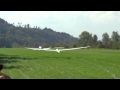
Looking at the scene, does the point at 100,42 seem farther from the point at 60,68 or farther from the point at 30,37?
the point at 60,68

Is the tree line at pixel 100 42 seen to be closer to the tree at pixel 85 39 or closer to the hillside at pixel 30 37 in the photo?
the tree at pixel 85 39

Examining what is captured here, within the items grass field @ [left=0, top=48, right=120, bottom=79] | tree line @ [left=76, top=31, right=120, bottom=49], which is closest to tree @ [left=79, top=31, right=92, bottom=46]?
tree line @ [left=76, top=31, right=120, bottom=49]

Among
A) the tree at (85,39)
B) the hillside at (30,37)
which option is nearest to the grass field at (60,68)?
the hillside at (30,37)

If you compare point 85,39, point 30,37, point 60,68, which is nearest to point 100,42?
point 85,39

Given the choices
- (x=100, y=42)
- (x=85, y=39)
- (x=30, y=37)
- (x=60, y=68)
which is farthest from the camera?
(x=30, y=37)

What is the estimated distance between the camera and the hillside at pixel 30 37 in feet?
92.2

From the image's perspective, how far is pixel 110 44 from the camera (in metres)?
31.0

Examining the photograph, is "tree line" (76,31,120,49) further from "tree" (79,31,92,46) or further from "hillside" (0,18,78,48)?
"hillside" (0,18,78,48)

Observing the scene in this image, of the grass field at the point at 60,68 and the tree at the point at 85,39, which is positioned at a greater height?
the tree at the point at 85,39

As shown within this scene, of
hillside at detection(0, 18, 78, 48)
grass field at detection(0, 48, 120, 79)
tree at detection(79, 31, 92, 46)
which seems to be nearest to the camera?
grass field at detection(0, 48, 120, 79)

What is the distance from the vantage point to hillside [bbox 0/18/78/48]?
28.1 m

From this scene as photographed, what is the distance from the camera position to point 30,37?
3806cm
